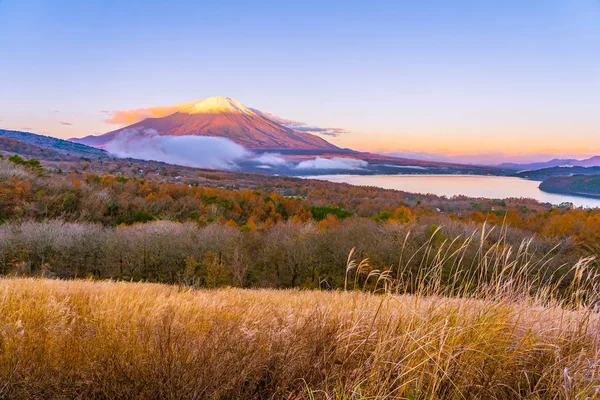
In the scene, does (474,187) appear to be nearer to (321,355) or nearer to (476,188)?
(476,188)

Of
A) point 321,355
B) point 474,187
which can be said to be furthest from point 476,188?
point 321,355

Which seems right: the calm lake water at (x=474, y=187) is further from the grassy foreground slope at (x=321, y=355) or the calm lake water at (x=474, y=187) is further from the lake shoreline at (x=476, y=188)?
the grassy foreground slope at (x=321, y=355)

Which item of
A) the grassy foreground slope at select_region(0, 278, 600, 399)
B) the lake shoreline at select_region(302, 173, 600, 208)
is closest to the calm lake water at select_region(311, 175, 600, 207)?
the lake shoreline at select_region(302, 173, 600, 208)

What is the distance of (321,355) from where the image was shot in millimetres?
3033

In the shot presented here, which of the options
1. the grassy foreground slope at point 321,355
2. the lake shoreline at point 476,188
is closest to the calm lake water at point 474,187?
the lake shoreline at point 476,188

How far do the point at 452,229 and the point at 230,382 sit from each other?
41.9 metres

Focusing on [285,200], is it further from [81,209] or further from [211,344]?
[211,344]

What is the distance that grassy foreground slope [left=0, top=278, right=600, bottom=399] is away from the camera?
2617 mm

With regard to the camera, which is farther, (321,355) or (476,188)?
(476,188)

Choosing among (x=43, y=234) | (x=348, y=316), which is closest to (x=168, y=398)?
(x=348, y=316)

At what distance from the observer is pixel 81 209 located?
5744 centimetres

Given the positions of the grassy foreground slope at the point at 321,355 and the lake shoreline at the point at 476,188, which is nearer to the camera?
the grassy foreground slope at the point at 321,355

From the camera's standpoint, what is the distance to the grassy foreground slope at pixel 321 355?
2617 millimetres

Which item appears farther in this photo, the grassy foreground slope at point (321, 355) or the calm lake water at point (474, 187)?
the calm lake water at point (474, 187)
